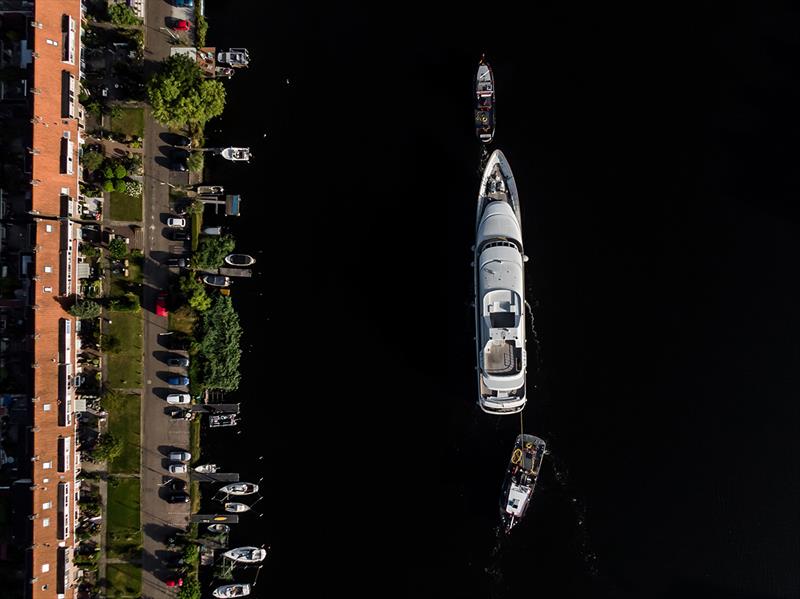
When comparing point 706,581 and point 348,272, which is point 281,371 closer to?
point 348,272

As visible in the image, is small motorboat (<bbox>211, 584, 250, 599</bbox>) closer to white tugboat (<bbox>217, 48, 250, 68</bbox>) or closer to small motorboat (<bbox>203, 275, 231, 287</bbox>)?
small motorboat (<bbox>203, 275, 231, 287</bbox>)

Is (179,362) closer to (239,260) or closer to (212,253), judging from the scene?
(212,253)

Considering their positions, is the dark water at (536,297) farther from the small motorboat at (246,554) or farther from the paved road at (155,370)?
the paved road at (155,370)

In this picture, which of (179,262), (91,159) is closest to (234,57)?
(91,159)

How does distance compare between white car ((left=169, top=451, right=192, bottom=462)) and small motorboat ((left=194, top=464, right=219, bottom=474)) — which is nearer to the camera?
white car ((left=169, top=451, right=192, bottom=462))

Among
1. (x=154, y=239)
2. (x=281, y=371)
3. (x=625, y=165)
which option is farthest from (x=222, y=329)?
(x=625, y=165)

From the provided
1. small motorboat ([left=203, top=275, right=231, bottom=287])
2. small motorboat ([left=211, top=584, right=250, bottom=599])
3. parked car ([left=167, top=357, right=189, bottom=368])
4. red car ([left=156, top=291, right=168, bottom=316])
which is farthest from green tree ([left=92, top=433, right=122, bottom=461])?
small motorboat ([left=203, top=275, right=231, bottom=287])
